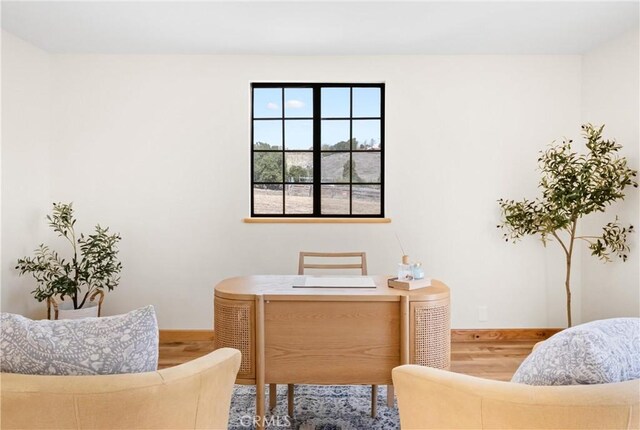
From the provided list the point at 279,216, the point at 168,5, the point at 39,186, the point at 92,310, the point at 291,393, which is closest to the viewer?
the point at 291,393

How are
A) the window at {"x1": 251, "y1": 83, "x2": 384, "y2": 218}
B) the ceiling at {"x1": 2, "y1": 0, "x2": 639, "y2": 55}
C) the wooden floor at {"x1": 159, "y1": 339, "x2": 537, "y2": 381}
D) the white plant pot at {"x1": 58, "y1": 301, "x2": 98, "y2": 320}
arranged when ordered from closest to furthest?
the ceiling at {"x1": 2, "y1": 0, "x2": 639, "y2": 55}, the wooden floor at {"x1": 159, "y1": 339, "x2": 537, "y2": 381}, the white plant pot at {"x1": 58, "y1": 301, "x2": 98, "y2": 320}, the window at {"x1": 251, "y1": 83, "x2": 384, "y2": 218}

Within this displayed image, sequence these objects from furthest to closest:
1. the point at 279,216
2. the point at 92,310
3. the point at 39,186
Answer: the point at 279,216 → the point at 39,186 → the point at 92,310

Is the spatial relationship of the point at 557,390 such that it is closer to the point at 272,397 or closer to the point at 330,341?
the point at 330,341

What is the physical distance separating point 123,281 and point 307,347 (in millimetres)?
2378

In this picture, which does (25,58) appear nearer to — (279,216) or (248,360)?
(279,216)

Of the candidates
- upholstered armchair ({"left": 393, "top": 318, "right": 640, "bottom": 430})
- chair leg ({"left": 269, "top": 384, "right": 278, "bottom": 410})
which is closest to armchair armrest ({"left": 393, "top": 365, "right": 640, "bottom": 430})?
upholstered armchair ({"left": 393, "top": 318, "right": 640, "bottom": 430})

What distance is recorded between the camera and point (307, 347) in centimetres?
192

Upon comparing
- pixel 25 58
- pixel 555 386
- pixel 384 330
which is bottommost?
pixel 384 330

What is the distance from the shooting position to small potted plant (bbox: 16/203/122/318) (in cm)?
317

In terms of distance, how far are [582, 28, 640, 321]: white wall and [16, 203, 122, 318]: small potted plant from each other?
3.89 meters

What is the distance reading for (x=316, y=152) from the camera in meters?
3.76

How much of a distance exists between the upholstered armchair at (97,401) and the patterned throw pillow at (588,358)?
0.88 metres

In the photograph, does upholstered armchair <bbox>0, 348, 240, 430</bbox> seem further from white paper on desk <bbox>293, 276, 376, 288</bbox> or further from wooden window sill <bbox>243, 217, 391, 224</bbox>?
wooden window sill <bbox>243, 217, 391, 224</bbox>

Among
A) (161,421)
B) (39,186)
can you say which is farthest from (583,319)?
(39,186)
